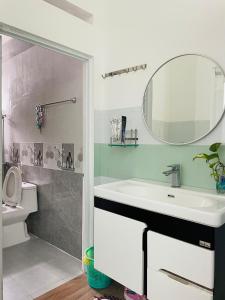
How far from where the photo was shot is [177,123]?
1702mm

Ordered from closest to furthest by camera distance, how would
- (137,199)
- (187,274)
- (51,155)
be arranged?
(187,274) < (137,199) < (51,155)

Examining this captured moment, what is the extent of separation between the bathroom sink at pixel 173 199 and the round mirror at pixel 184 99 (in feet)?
1.18

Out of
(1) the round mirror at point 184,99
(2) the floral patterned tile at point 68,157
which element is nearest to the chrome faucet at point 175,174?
(1) the round mirror at point 184,99

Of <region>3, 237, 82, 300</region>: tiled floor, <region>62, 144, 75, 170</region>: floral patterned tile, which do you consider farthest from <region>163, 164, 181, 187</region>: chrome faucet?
<region>3, 237, 82, 300</region>: tiled floor

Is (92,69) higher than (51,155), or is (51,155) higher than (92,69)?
(92,69)

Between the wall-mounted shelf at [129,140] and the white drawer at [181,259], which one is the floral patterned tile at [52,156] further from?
the white drawer at [181,259]

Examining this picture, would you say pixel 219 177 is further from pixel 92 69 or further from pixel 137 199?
pixel 92 69

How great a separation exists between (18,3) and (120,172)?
4.82 ft

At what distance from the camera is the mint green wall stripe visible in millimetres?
1602

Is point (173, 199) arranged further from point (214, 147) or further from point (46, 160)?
A: point (46, 160)

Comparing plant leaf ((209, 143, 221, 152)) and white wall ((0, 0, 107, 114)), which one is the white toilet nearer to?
white wall ((0, 0, 107, 114))

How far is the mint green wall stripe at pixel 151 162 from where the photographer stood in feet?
5.25

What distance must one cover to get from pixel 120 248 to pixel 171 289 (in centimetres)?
39

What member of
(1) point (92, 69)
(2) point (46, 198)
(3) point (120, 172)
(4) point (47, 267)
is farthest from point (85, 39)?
(4) point (47, 267)
